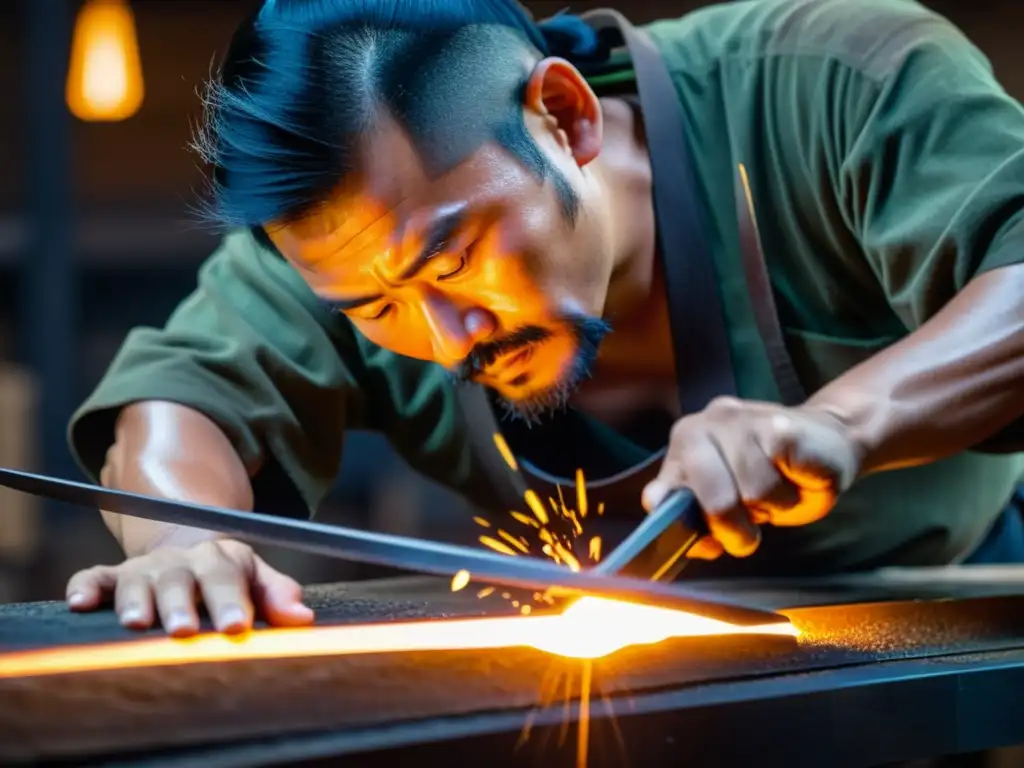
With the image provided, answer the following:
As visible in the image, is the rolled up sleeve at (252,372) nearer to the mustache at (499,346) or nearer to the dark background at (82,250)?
the mustache at (499,346)

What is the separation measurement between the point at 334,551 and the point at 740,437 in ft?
0.75

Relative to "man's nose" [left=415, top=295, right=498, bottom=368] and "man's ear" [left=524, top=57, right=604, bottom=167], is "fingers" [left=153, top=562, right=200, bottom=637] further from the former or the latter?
"man's ear" [left=524, top=57, right=604, bottom=167]

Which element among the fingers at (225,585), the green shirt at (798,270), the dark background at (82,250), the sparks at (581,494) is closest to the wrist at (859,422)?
the green shirt at (798,270)

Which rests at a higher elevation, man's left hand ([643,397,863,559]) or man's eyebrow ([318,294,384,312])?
man's eyebrow ([318,294,384,312])

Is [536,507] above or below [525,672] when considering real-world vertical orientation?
below

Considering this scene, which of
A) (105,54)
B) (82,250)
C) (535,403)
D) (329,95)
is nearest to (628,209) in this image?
(535,403)

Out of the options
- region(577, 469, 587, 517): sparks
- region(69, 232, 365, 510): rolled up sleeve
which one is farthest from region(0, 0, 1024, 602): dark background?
region(577, 469, 587, 517): sparks

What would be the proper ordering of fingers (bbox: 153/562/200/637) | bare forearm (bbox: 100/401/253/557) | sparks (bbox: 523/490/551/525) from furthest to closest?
sparks (bbox: 523/490/551/525) → bare forearm (bbox: 100/401/253/557) → fingers (bbox: 153/562/200/637)

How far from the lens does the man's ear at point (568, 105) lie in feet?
2.56

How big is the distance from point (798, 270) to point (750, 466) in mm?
261

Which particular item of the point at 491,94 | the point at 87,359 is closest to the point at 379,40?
the point at 491,94

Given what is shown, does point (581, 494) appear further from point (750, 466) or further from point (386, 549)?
point (386, 549)

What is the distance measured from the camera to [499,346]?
0.78m

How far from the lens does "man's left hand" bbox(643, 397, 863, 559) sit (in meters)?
0.66
